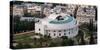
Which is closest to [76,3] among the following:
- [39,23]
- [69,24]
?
[69,24]

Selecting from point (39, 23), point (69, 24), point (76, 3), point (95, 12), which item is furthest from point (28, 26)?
point (95, 12)

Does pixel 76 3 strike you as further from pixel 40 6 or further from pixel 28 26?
pixel 28 26

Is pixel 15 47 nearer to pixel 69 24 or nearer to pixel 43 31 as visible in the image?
pixel 43 31

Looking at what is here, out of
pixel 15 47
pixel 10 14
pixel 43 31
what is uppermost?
pixel 10 14
